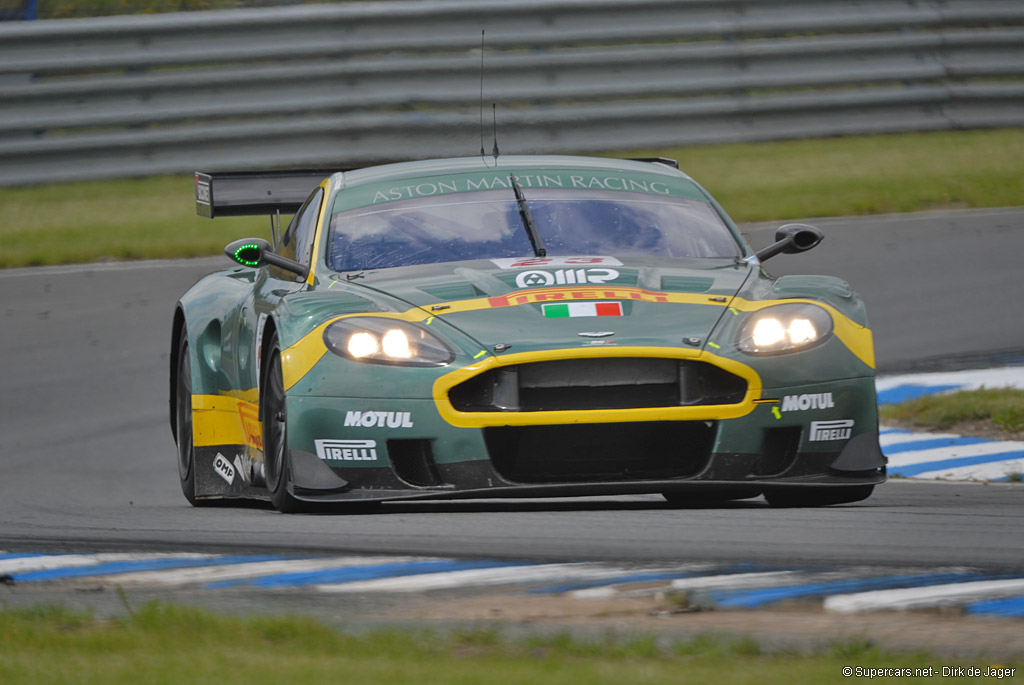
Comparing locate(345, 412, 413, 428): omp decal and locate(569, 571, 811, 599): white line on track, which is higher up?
locate(345, 412, 413, 428): omp decal

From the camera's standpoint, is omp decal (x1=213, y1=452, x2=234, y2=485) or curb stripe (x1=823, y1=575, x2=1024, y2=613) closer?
curb stripe (x1=823, y1=575, x2=1024, y2=613)

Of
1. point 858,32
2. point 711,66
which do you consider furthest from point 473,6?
point 858,32

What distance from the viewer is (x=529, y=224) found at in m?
6.20

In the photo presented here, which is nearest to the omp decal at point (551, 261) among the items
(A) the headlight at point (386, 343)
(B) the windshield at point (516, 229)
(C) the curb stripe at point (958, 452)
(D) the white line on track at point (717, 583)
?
(B) the windshield at point (516, 229)

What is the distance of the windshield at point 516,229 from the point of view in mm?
6102

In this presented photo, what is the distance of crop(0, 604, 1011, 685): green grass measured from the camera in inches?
126

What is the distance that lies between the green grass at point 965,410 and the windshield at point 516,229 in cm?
309

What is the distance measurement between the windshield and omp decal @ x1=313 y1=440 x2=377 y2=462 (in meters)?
1.03

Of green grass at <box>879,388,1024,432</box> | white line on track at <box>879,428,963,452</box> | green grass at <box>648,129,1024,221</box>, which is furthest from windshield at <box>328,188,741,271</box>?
green grass at <box>648,129,1024,221</box>

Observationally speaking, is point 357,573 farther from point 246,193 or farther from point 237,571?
point 246,193

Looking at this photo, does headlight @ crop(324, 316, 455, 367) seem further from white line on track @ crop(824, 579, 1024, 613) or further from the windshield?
white line on track @ crop(824, 579, 1024, 613)

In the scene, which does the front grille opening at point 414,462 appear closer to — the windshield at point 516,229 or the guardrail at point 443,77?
the windshield at point 516,229

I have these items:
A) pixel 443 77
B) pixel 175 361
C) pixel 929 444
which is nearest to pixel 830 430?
pixel 175 361

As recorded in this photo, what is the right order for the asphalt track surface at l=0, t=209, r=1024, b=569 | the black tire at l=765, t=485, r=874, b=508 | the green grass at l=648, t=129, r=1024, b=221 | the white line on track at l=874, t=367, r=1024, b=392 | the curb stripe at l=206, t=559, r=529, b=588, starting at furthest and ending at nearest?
the green grass at l=648, t=129, r=1024, b=221 < the white line on track at l=874, t=367, r=1024, b=392 < the black tire at l=765, t=485, r=874, b=508 < the asphalt track surface at l=0, t=209, r=1024, b=569 < the curb stripe at l=206, t=559, r=529, b=588
